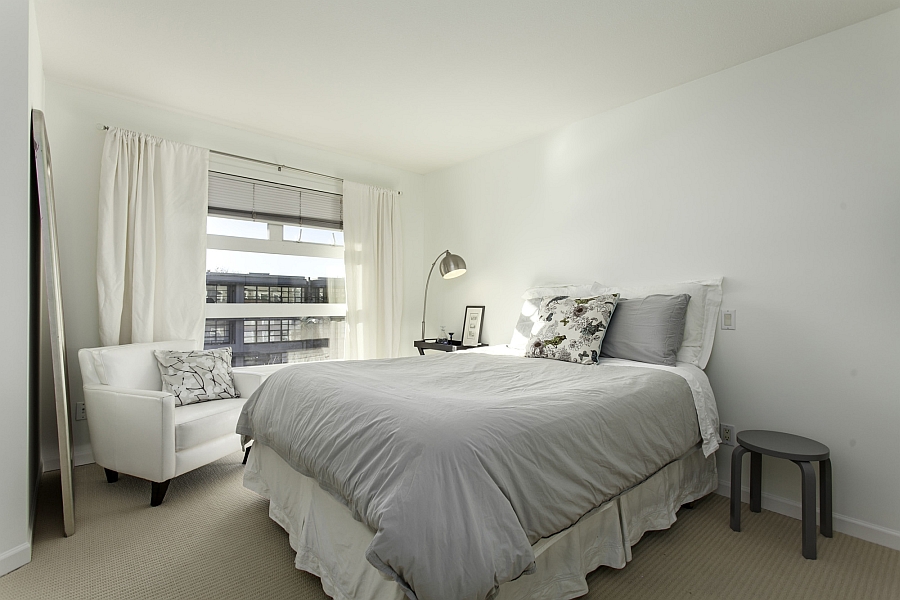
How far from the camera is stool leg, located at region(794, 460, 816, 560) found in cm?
190

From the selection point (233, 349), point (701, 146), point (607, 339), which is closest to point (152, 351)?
point (233, 349)

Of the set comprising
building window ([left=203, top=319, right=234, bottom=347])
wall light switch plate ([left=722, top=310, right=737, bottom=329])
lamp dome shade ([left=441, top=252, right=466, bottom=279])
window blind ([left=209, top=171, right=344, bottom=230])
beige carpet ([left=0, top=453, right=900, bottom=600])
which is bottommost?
beige carpet ([left=0, top=453, right=900, bottom=600])

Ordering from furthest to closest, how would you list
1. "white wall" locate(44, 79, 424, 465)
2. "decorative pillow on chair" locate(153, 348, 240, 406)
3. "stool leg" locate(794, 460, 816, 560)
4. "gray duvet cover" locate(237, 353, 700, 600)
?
"white wall" locate(44, 79, 424, 465) < "decorative pillow on chair" locate(153, 348, 240, 406) < "stool leg" locate(794, 460, 816, 560) < "gray duvet cover" locate(237, 353, 700, 600)

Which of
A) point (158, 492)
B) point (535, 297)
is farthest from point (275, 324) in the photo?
point (535, 297)

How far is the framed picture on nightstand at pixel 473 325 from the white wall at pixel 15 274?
119 inches

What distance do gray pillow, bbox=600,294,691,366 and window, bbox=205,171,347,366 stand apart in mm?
2545

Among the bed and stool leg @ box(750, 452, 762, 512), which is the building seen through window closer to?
the bed

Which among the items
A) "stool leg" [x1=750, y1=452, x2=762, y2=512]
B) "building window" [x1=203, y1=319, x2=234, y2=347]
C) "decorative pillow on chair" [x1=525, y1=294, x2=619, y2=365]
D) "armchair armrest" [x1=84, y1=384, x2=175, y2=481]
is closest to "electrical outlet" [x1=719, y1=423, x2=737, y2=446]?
"stool leg" [x1=750, y1=452, x2=762, y2=512]

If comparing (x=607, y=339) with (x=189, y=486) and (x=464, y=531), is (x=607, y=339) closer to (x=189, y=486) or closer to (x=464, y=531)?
(x=464, y=531)

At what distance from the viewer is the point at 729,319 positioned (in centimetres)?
256

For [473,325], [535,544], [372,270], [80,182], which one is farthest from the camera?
[372,270]

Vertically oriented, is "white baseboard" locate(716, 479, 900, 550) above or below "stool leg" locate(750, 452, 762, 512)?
below

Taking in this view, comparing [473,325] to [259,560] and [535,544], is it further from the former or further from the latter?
[535,544]

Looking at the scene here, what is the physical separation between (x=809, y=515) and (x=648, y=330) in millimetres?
1076
